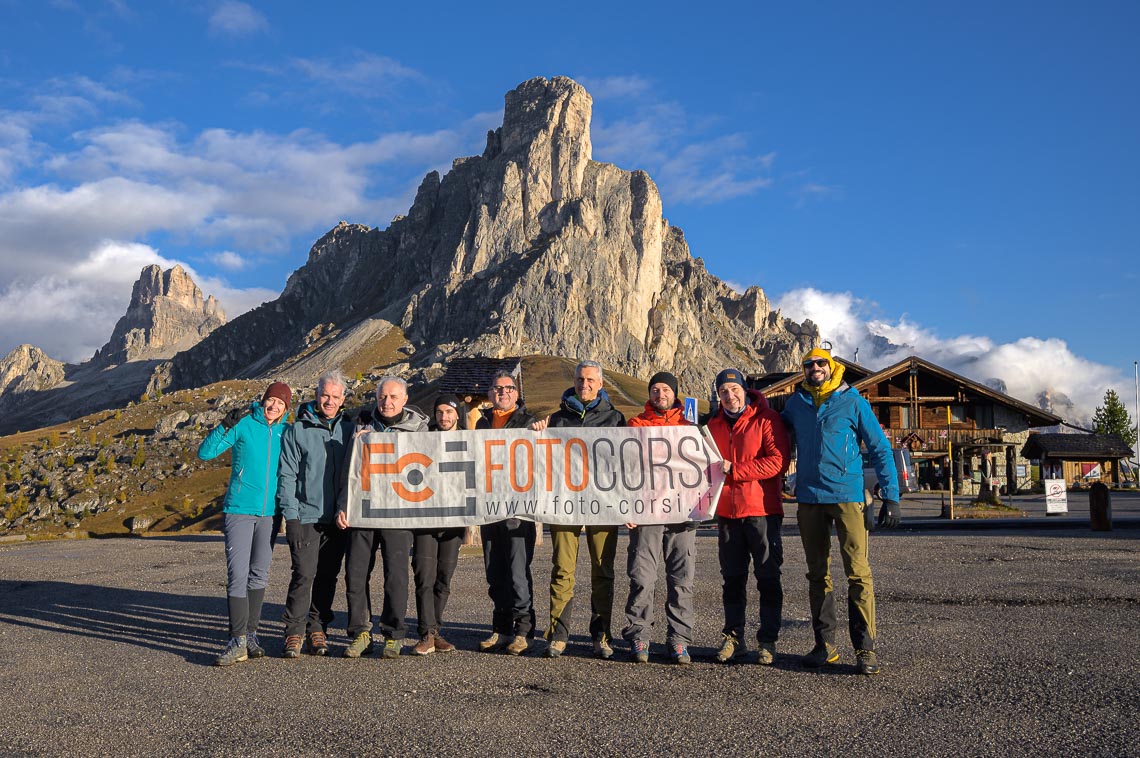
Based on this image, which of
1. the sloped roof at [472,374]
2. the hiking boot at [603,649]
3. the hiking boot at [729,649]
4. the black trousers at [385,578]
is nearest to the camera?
the hiking boot at [729,649]

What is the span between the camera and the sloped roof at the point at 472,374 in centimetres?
1695

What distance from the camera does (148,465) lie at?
406ft

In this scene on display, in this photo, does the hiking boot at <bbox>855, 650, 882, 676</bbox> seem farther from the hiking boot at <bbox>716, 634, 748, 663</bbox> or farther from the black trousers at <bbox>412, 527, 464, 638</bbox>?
the black trousers at <bbox>412, 527, 464, 638</bbox>

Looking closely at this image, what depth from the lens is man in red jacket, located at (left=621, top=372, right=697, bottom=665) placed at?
7688 millimetres

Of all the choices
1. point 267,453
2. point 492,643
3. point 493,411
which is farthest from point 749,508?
point 267,453

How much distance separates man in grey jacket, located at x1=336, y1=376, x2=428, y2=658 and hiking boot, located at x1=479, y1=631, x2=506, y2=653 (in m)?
0.79

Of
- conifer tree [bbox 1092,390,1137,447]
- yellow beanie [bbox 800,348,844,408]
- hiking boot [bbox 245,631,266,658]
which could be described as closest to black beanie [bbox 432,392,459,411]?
hiking boot [bbox 245,631,266,658]

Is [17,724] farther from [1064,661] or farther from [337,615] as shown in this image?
[1064,661]

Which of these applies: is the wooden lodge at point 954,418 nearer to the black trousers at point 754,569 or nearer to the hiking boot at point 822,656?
the black trousers at point 754,569

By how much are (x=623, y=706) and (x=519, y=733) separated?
94 cm

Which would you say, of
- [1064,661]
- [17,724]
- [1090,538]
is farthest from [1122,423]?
[17,724]

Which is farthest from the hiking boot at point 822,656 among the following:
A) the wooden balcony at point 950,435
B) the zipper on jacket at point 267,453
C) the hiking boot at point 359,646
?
the wooden balcony at point 950,435

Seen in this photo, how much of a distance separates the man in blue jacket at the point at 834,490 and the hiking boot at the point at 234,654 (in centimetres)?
522

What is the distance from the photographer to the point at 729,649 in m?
7.57
